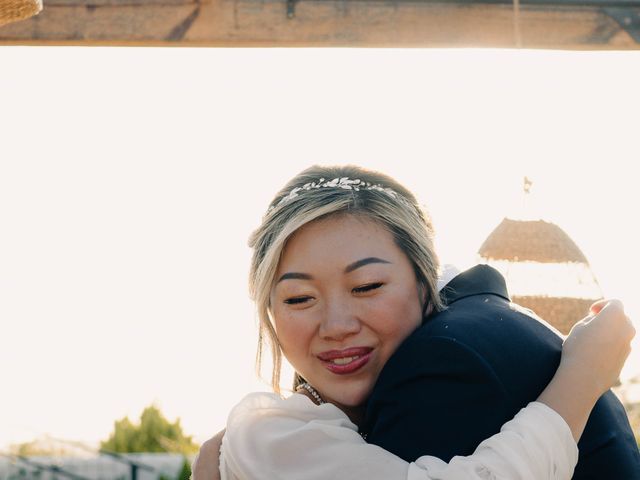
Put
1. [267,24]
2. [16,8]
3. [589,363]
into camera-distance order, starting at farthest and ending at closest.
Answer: [267,24] → [16,8] → [589,363]

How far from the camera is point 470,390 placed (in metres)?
1.69

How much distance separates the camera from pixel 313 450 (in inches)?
71.4

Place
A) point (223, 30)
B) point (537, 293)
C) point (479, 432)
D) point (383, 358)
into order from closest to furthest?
point (479, 432)
point (383, 358)
point (223, 30)
point (537, 293)

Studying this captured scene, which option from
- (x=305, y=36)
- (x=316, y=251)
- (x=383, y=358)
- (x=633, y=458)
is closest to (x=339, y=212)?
(x=316, y=251)

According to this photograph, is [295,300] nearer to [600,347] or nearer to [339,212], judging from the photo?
[339,212]

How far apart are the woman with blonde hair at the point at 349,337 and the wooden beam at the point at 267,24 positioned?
63.5 inches

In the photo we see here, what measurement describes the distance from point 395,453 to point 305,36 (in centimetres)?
218

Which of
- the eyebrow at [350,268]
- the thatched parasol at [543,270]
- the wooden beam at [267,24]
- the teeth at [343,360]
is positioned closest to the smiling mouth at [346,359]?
the teeth at [343,360]

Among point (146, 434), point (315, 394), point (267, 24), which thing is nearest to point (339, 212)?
point (315, 394)

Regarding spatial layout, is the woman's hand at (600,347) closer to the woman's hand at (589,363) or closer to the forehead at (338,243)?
the woman's hand at (589,363)

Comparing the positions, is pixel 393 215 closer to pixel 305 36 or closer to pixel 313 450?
pixel 313 450

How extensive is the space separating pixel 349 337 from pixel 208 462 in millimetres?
354

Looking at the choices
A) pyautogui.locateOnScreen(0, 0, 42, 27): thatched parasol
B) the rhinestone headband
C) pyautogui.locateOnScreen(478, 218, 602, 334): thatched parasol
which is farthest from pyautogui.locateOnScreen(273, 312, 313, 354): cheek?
pyautogui.locateOnScreen(478, 218, 602, 334): thatched parasol

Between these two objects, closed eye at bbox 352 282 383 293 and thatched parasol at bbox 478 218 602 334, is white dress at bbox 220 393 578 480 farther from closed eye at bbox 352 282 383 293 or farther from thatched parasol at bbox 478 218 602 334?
thatched parasol at bbox 478 218 602 334
